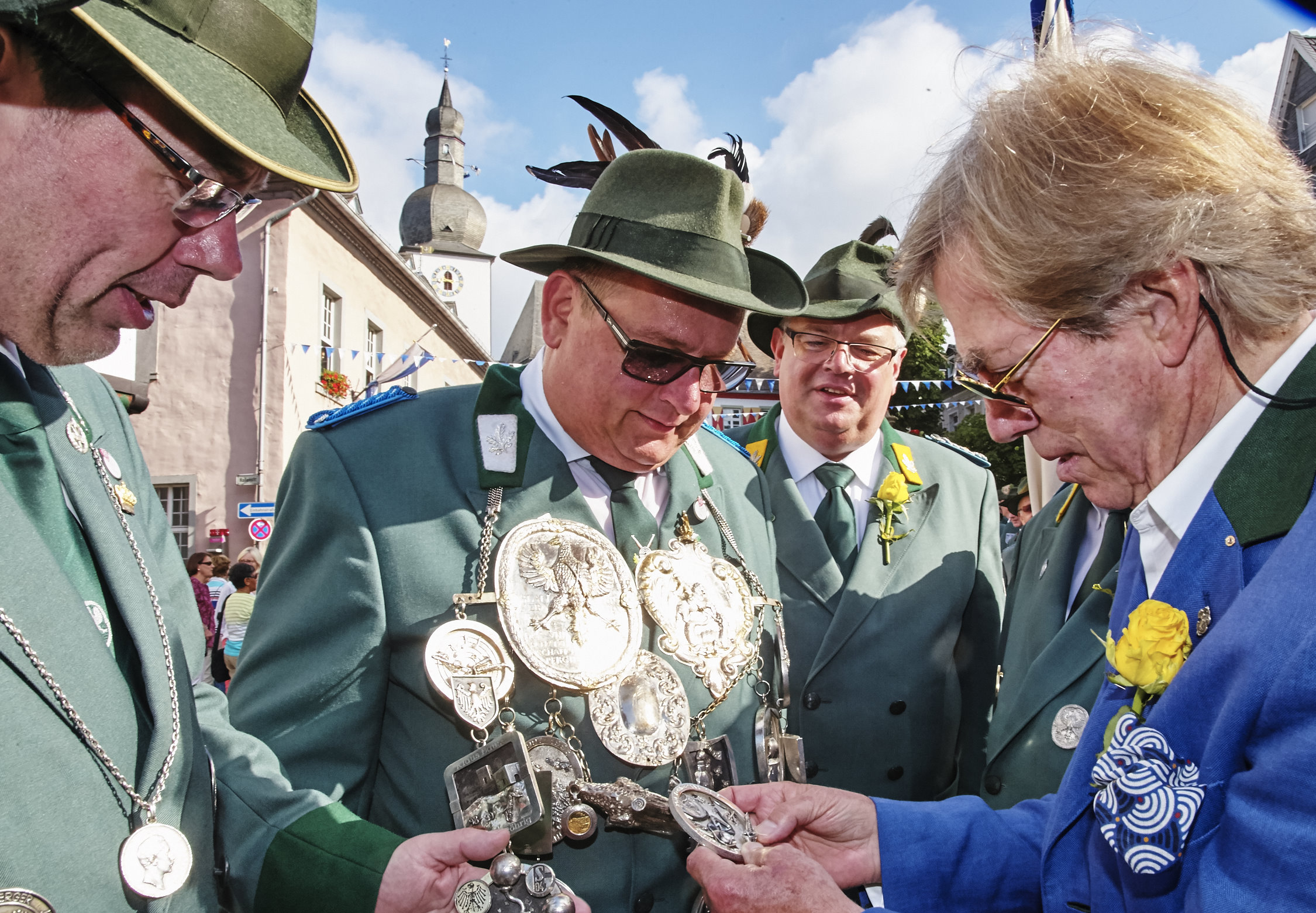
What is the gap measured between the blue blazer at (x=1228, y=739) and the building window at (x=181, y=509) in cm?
1788

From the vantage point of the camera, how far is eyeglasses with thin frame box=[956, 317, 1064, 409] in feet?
6.25

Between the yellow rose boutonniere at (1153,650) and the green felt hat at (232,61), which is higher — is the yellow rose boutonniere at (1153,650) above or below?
below

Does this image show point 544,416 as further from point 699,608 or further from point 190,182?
point 190,182

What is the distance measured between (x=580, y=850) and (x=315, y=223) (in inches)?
762

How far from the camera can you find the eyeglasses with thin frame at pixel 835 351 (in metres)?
3.73

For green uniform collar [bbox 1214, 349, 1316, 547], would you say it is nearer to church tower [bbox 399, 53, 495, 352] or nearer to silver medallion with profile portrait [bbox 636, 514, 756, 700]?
silver medallion with profile portrait [bbox 636, 514, 756, 700]

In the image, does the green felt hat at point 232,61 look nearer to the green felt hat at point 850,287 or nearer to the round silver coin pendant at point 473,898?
the round silver coin pendant at point 473,898

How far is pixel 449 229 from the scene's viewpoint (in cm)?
6044

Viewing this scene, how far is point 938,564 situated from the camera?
3492mm

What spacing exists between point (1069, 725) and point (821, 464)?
1.51 m

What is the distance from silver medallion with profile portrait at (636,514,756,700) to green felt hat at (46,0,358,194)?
51.6 inches

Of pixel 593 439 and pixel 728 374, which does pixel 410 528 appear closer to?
pixel 593 439

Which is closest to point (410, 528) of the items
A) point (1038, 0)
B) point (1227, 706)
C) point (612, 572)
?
point (612, 572)

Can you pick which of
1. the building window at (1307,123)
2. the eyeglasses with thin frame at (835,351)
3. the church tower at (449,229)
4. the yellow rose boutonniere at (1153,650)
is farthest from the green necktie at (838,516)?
the church tower at (449,229)
